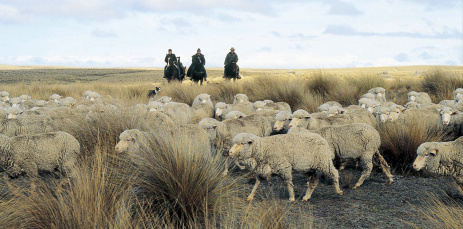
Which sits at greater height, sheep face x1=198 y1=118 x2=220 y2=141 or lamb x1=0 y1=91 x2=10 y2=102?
sheep face x1=198 y1=118 x2=220 y2=141

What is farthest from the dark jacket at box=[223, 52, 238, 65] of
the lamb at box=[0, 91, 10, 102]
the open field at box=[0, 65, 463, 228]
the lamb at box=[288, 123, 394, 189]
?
the lamb at box=[288, 123, 394, 189]

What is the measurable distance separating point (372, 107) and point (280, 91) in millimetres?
4852

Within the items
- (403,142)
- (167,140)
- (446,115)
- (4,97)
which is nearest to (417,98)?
(446,115)

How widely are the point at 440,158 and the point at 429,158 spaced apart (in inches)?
5.1

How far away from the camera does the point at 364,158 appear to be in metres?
6.62

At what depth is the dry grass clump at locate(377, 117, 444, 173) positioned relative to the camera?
7.74 meters

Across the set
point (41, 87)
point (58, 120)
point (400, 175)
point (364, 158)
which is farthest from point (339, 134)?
point (41, 87)

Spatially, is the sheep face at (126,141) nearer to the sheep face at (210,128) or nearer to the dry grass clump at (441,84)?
the sheep face at (210,128)

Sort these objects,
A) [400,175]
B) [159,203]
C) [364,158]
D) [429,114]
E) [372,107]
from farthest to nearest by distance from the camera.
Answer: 1. [372,107]
2. [429,114]
3. [400,175]
4. [364,158]
5. [159,203]

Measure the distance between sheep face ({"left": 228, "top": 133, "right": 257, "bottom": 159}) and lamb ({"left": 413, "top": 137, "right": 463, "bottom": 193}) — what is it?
2118 millimetres

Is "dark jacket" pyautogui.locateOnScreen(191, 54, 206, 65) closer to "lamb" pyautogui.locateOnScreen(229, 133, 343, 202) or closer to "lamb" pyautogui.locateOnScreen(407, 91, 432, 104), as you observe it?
"lamb" pyautogui.locateOnScreen(407, 91, 432, 104)

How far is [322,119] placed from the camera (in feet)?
28.6

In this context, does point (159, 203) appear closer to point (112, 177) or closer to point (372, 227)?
point (112, 177)

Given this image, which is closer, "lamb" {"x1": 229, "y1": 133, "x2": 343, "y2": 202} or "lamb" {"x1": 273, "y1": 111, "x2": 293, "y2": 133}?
"lamb" {"x1": 229, "y1": 133, "x2": 343, "y2": 202}
